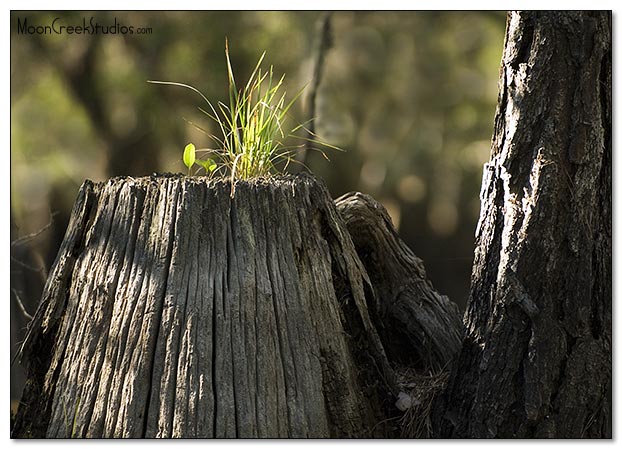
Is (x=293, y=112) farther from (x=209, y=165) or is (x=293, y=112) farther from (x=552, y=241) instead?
(x=552, y=241)

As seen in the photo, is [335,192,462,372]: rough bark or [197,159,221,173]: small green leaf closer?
[197,159,221,173]: small green leaf

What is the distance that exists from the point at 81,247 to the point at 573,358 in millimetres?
1646

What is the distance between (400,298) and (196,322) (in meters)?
1.08

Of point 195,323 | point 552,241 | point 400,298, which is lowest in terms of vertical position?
point 195,323

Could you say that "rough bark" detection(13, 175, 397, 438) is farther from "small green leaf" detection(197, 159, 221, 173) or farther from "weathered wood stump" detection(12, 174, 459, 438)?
"small green leaf" detection(197, 159, 221, 173)

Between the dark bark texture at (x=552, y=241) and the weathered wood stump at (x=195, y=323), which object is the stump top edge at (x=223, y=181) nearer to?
the weathered wood stump at (x=195, y=323)

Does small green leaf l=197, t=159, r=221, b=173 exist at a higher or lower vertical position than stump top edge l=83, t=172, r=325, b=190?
higher

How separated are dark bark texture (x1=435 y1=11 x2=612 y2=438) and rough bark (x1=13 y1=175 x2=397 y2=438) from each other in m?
0.50

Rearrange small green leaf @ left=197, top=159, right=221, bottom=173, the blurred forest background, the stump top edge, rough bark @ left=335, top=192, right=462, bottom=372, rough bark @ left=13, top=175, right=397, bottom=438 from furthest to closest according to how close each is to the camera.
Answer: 1. the blurred forest background
2. rough bark @ left=335, top=192, right=462, bottom=372
3. small green leaf @ left=197, top=159, right=221, bottom=173
4. the stump top edge
5. rough bark @ left=13, top=175, right=397, bottom=438

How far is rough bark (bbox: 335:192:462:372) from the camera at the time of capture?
288cm

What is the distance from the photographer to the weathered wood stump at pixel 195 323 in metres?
2.18

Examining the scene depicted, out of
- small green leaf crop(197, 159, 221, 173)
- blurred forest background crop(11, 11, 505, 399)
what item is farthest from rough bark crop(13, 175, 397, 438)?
blurred forest background crop(11, 11, 505, 399)

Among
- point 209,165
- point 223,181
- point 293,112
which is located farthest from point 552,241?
point 293,112

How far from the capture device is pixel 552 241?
7.34 ft
